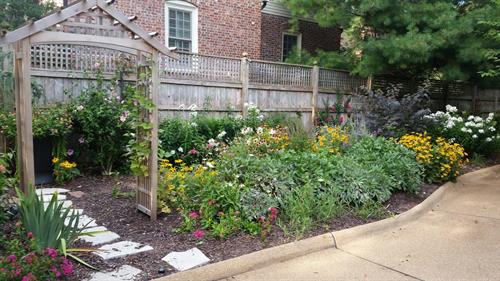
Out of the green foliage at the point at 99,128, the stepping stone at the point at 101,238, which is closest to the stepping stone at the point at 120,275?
the stepping stone at the point at 101,238

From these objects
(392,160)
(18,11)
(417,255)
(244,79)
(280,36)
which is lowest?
(417,255)

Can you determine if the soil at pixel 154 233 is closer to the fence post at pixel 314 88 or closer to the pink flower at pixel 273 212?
the pink flower at pixel 273 212

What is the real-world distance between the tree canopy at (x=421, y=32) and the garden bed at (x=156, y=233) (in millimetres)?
4821

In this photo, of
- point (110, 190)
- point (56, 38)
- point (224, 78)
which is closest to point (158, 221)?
point (110, 190)

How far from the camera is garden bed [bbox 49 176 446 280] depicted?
3.91m

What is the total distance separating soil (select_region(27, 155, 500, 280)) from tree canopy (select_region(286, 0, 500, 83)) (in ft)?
15.6

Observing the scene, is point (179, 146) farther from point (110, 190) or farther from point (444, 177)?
point (444, 177)

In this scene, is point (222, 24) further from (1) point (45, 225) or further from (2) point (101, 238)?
(1) point (45, 225)

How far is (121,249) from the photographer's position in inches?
163

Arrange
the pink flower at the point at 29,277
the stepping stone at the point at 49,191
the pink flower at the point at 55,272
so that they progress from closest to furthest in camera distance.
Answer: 1. the pink flower at the point at 29,277
2. the pink flower at the point at 55,272
3. the stepping stone at the point at 49,191

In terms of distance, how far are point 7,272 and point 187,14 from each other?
33.6 feet

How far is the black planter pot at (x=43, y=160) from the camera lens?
21.9ft

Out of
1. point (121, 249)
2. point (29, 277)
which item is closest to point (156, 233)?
point (121, 249)

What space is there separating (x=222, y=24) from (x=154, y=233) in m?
9.24
